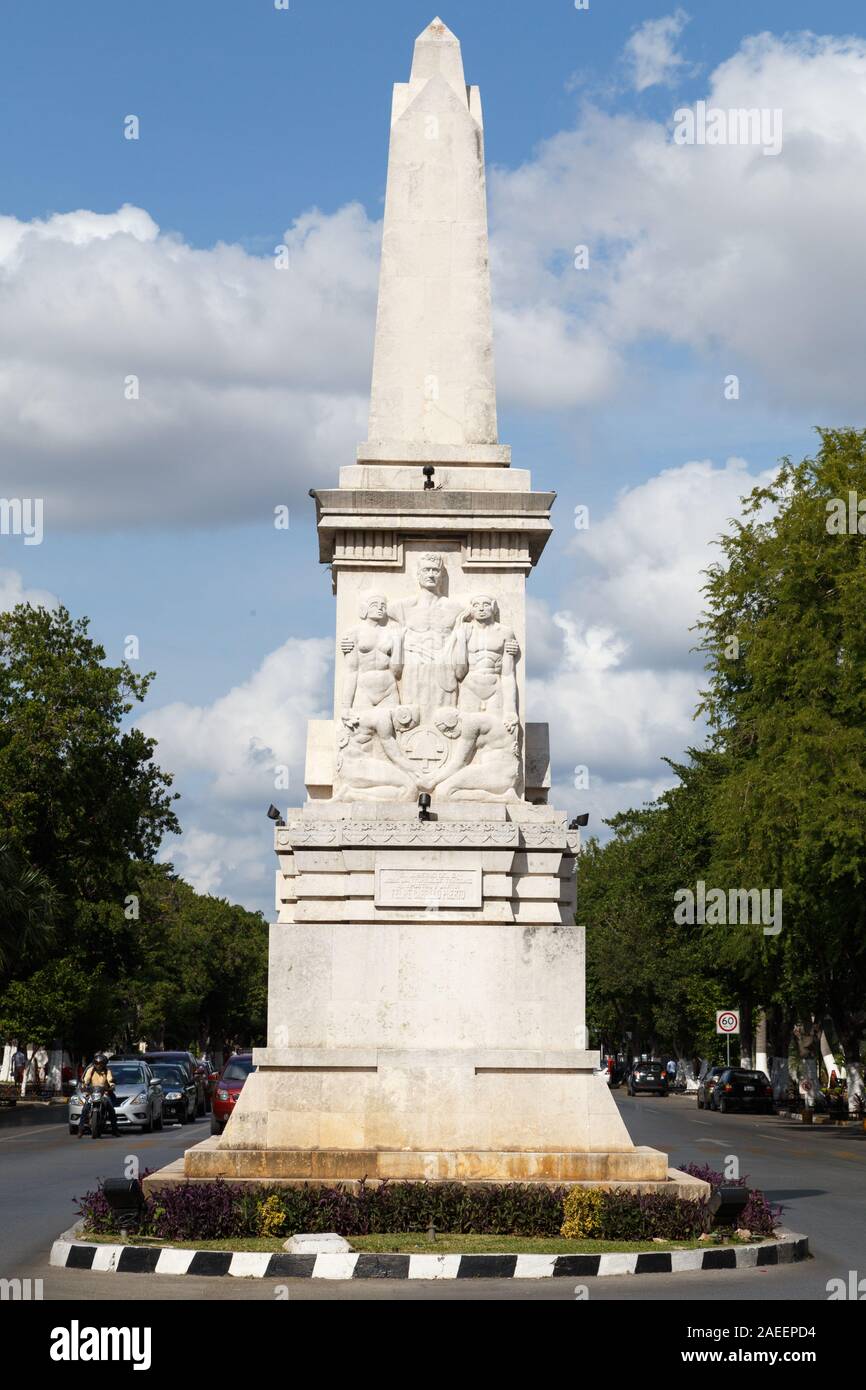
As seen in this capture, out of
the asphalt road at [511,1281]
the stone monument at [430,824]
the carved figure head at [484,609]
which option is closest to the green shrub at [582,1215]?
the asphalt road at [511,1281]

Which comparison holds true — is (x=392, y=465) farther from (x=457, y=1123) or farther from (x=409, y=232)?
(x=457, y=1123)

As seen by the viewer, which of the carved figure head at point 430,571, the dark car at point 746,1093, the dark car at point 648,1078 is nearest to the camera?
the carved figure head at point 430,571

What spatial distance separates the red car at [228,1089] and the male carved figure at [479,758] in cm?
1557

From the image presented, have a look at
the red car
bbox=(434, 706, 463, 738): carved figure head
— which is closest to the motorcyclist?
the red car

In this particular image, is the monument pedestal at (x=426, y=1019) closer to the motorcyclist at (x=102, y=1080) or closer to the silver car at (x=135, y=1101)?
the motorcyclist at (x=102, y=1080)

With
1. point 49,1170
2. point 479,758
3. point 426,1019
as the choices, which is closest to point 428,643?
point 479,758

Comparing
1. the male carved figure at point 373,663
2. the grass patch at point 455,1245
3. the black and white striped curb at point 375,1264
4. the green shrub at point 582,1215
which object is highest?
the male carved figure at point 373,663

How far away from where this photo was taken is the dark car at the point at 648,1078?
7325cm

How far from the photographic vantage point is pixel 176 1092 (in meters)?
41.0

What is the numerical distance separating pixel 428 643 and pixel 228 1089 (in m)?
18.3

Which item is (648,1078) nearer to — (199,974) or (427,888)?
(199,974)

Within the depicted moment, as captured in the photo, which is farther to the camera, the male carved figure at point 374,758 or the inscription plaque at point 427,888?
the male carved figure at point 374,758

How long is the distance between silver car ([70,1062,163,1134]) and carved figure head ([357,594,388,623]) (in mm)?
21576

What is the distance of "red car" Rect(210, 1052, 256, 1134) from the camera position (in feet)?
102
